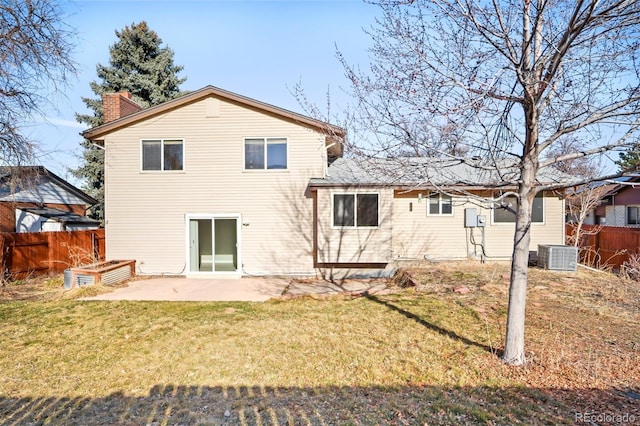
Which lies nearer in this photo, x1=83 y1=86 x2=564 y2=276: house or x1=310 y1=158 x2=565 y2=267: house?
x1=310 y1=158 x2=565 y2=267: house

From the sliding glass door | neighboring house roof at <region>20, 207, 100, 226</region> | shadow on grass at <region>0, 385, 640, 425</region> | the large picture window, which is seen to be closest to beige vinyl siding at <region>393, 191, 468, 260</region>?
the large picture window

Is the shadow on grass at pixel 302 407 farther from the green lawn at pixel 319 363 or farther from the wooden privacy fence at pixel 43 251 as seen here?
the wooden privacy fence at pixel 43 251

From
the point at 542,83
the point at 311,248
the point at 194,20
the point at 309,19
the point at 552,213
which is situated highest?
the point at 194,20

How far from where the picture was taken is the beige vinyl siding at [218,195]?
11.2 metres

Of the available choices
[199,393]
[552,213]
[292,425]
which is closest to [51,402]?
[199,393]

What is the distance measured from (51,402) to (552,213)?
1435 cm

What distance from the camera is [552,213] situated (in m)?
12.3

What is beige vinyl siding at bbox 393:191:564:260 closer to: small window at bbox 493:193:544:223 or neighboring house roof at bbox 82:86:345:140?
small window at bbox 493:193:544:223

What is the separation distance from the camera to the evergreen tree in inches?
914

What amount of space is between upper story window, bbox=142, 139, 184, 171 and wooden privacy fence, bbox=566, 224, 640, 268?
14230mm

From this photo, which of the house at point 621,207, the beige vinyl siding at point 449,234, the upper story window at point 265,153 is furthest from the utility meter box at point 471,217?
the house at point 621,207

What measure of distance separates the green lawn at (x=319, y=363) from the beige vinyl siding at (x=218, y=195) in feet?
13.2

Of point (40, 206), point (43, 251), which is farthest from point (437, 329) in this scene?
point (40, 206)

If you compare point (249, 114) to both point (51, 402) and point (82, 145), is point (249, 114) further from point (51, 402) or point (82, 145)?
point (82, 145)
